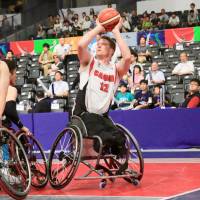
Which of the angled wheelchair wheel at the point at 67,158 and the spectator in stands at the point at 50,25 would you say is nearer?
the angled wheelchair wheel at the point at 67,158

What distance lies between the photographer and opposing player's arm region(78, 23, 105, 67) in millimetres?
A: 5530

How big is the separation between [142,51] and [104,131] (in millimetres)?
8902

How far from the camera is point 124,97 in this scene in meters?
11.1

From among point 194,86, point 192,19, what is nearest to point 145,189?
point 194,86

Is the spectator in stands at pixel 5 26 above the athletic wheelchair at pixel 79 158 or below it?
above

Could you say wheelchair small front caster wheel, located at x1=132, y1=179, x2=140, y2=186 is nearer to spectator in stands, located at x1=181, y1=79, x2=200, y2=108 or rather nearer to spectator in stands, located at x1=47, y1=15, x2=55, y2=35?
spectator in stands, located at x1=181, y1=79, x2=200, y2=108

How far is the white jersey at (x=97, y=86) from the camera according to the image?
5750mm

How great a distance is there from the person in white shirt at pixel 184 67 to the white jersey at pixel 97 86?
21.7ft

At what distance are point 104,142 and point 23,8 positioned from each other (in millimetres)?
20496

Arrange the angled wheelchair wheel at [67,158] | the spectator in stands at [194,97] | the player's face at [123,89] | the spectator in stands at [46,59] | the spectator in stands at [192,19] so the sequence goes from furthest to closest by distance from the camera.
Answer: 1. the spectator in stands at [192,19]
2. the spectator in stands at [46,59]
3. the player's face at [123,89]
4. the spectator in stands at [194,97]
5. the angled wheelchair wheel at [67,158]

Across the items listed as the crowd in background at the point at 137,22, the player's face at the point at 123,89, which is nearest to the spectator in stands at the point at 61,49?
the crowd in background at the point at 137,22

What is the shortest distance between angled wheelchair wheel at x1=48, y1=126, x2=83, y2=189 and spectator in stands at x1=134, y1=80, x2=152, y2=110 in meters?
4.37

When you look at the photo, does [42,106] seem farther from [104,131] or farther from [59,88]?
[104,131]

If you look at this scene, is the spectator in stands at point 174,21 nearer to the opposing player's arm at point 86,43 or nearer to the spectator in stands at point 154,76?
the spectator in stands at point 154,76
